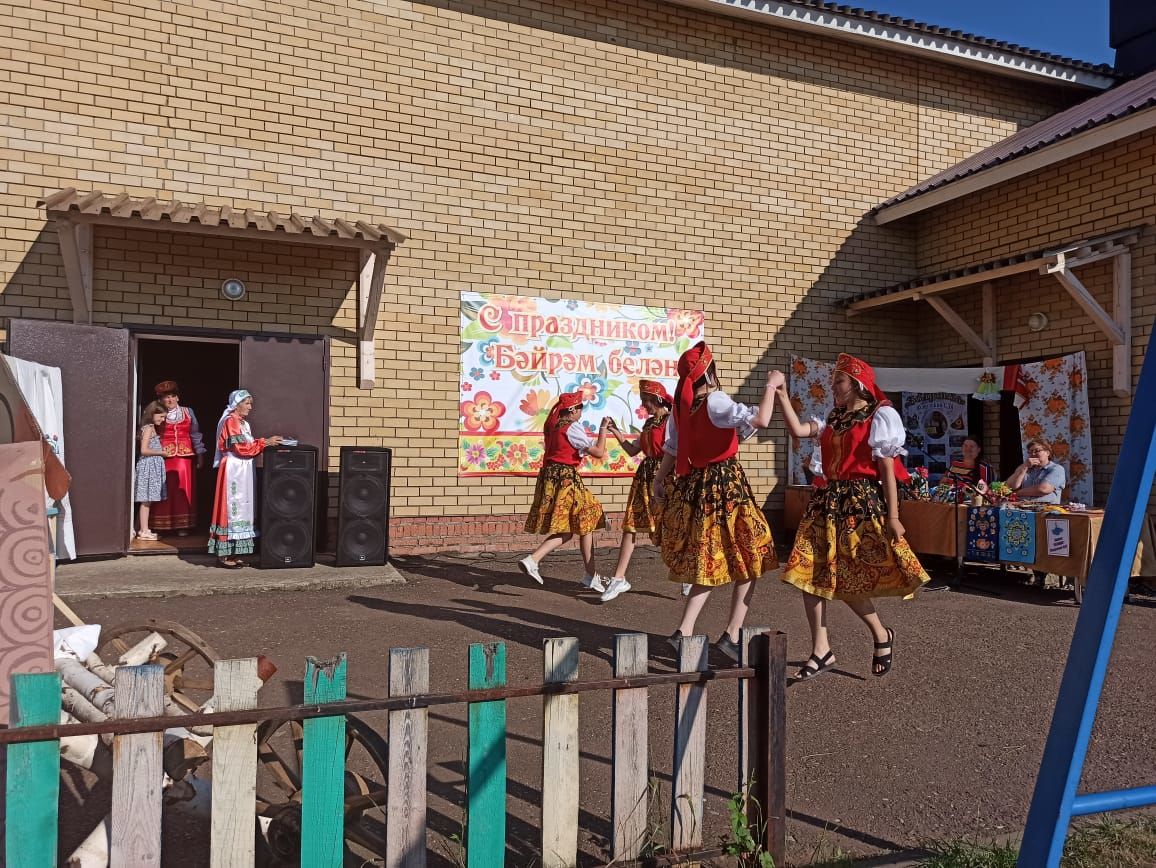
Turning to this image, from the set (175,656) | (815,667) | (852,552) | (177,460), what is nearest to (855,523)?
(852,552)

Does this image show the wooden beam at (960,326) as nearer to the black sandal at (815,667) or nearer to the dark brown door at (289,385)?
the black sandal at (815,667)

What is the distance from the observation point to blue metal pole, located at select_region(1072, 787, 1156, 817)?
175cm

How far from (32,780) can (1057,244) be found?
10299 mm

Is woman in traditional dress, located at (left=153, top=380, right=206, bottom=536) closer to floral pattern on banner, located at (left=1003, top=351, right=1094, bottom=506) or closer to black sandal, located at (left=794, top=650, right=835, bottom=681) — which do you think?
black sandal, located at (left=794, top=650, right=835, bottom=681)

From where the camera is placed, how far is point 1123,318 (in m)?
8.12

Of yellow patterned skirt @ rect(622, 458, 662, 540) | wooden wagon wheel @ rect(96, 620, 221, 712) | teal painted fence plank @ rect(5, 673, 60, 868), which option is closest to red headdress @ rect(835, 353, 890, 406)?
yellow patterned skirt @ rect(622, 458, 662, 540)

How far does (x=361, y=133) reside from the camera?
8484 mm

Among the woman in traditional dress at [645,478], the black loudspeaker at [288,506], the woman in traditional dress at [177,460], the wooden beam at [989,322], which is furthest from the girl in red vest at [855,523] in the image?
the woman in traditional dress at [177,460]

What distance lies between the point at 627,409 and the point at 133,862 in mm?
7916

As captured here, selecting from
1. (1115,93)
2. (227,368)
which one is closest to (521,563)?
(227,368)

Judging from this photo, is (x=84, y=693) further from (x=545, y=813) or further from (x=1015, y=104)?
(x=1015, y=104)

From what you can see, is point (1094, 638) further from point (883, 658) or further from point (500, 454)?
point (500, 454)

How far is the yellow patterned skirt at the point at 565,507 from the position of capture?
6688 mm

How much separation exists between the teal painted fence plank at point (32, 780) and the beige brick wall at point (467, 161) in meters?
6.70
